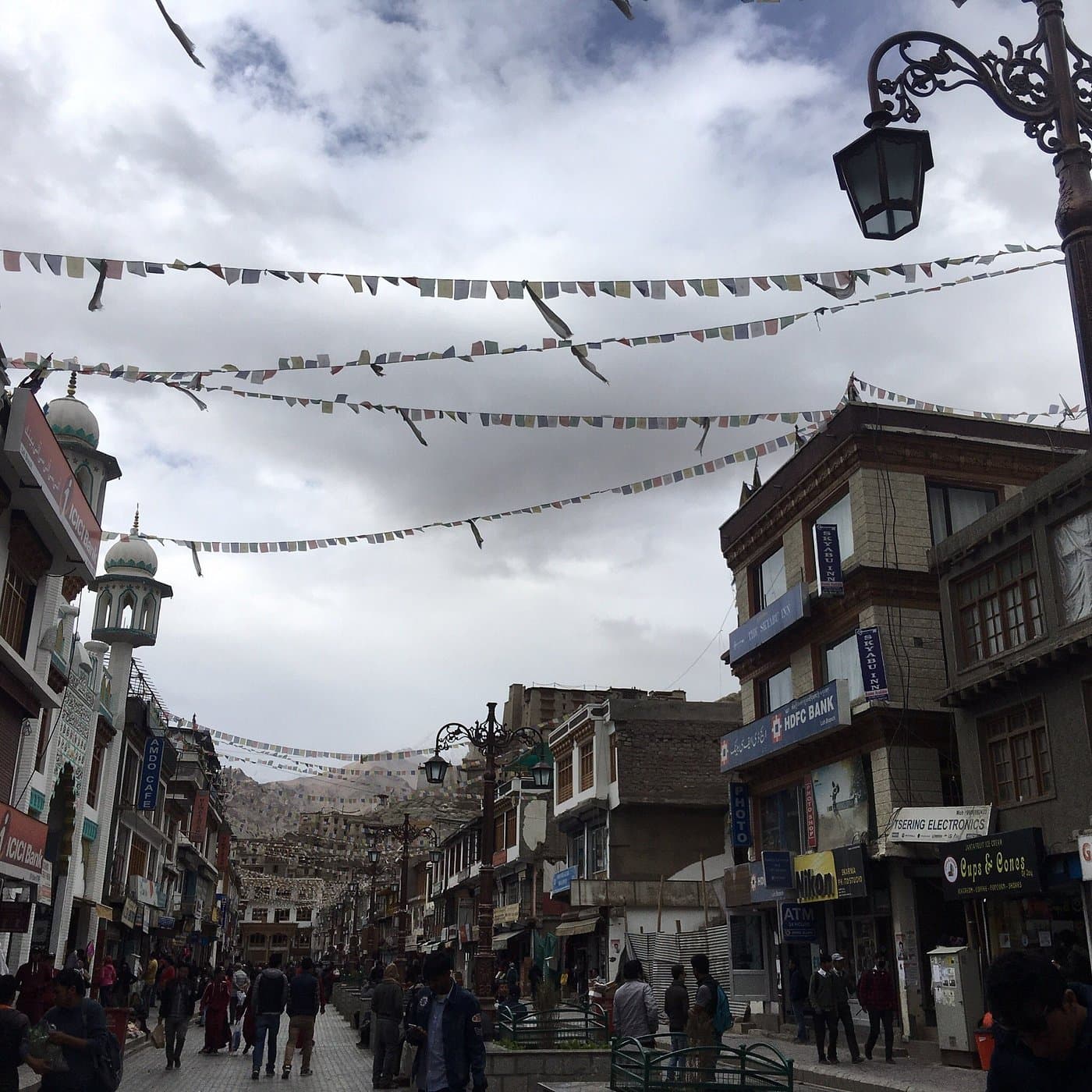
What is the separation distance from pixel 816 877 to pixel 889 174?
20767 millimetres

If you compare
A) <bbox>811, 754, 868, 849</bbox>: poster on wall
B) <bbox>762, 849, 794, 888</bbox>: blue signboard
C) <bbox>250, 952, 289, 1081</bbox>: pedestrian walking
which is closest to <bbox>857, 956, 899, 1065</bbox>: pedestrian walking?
<bbox>811, 754, 868, 849</bbox>: poster on wall

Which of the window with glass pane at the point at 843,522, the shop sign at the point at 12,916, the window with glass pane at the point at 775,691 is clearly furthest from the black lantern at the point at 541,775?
the shop sign at the point at 12,916

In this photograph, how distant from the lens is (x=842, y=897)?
2392 cm

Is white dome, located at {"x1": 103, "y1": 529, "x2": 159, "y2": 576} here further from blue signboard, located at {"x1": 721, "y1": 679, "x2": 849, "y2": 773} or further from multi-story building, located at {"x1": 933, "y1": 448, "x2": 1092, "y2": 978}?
multi-story building, located at {"x1": 933, "y1": 448, "x2": 1092, "y2": 978}

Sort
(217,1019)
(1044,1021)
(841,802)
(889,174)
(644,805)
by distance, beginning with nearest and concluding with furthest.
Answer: (1044,1021) → (889,174) → (217,1019) → (841,802) → (644,805)

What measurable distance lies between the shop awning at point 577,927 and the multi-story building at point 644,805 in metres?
0.06

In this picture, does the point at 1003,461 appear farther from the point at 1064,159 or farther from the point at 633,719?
the point at 1064,159

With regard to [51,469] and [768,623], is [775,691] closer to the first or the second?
[768,623]

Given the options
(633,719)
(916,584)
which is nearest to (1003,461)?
(916,584)

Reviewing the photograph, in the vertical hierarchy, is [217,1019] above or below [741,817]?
below

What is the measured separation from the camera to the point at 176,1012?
19922 millimetres

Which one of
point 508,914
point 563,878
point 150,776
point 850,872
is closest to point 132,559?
point 150,776

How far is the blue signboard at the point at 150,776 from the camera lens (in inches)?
1564

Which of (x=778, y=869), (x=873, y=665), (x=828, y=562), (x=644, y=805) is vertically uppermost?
(x=828, y=562)
